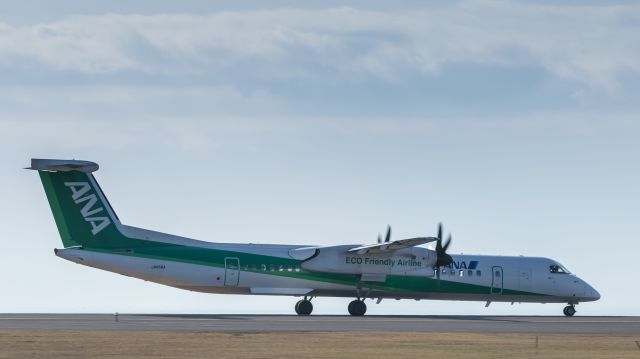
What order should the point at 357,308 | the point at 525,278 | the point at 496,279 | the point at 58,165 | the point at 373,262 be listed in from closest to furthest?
the point at 58,165 < the point at 357,308 < the point at 373,262 < the point at 496,279 < the point at 525,278

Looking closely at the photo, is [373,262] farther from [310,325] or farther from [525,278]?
→ [310,325]

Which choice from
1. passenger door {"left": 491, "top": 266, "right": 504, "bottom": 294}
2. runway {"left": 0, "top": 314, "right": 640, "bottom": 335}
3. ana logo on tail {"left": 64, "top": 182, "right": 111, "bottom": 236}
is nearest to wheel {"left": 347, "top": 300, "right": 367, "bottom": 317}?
runway {"left": 0, "top": 314, "right": 640, "bottom": 335}

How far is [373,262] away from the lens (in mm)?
49000

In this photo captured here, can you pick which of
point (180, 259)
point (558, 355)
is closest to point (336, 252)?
point (180, 259)

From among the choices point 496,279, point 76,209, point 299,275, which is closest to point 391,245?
point 299,275

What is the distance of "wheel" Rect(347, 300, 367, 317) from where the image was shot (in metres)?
48.6

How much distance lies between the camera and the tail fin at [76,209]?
4456cm

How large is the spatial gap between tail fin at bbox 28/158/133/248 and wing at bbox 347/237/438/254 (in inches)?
416

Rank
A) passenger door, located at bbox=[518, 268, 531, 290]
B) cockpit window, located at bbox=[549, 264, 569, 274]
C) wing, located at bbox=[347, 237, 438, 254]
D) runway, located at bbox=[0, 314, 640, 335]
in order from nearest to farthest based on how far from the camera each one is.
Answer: runway, located at bbox=[0, 314, 640, 335], wing, located at bbox=[347, 237, 438, 254], passenger door, located at bbox=[518, 268, 531, 290], cockpit window, located at bbox=[549, 264, 569, 274]

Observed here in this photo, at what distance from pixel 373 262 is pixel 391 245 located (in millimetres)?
1625

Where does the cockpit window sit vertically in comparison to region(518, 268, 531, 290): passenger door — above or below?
above

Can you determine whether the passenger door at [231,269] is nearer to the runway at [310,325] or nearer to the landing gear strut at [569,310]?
the runway at [310,325]

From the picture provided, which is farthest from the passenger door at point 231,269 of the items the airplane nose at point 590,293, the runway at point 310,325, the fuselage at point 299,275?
the airplane nose at point 590,293

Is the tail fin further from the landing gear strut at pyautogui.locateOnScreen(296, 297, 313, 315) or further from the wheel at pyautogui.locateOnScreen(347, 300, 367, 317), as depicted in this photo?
the wheel at pyautogui.locateOnScreen(347, 300, 367, 317)
